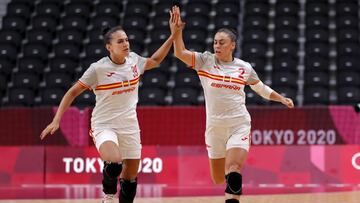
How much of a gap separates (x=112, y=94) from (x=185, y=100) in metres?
8.61

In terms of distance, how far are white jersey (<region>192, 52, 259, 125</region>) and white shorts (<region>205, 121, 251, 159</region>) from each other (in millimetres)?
80

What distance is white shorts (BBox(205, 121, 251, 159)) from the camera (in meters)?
8.64

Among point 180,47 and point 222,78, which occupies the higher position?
point 180,47

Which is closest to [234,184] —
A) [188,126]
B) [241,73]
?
[241,73]

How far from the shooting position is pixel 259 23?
19.5 meters

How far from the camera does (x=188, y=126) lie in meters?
14.4

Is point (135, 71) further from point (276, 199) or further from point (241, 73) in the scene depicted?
point (276, 199)

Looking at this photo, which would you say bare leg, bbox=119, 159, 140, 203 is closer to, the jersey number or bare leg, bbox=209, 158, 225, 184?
bare leg, bbox=209, 158, 225, 184

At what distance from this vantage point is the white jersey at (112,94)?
341 inches

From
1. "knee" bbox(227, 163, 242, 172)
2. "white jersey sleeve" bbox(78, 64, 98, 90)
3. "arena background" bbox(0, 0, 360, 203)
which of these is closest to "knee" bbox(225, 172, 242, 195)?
"knee" bbox(227, 163, 242, 172)

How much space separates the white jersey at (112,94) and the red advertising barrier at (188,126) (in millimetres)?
5601

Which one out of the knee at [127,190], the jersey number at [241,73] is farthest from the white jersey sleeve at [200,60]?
the knee at [127,190]

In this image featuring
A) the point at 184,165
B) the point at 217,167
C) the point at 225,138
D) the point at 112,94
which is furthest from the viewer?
the point at 184,165

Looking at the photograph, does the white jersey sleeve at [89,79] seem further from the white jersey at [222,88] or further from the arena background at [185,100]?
the arena background at [185,100]
